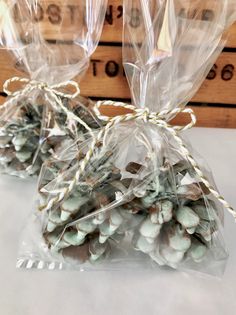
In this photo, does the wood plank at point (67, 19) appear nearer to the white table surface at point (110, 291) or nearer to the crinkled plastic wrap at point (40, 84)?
the crinkled plastic wrap at point (40, 84)

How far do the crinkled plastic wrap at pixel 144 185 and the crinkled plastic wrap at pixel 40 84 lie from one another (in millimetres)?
68

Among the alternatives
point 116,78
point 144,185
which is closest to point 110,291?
point 144,185

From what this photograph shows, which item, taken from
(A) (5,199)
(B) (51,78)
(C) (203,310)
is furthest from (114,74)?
(C) (203,310)

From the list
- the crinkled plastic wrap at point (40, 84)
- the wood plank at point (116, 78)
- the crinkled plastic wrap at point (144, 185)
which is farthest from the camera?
the wood plank at point (116, 78)

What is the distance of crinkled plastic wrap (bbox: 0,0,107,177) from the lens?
0.61 m

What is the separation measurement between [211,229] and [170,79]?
20 cm

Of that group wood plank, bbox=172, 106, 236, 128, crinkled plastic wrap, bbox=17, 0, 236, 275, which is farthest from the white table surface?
wood plank, bbox=172, 106, 236, 128

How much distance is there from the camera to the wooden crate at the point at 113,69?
654 mm

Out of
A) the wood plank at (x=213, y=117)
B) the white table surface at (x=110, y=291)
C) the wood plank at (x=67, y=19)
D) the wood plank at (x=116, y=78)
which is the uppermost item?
the wood plank at (x=67, y=19)

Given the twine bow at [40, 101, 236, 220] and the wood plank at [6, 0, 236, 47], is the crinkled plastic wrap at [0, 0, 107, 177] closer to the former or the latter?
the wood plank at [6, 0, 236, 47]

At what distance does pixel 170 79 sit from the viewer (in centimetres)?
54

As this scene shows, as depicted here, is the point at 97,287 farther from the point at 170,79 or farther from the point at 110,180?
the point at 170,79

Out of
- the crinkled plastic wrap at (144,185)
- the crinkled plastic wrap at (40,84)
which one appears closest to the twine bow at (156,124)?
the crinkled plastic wrap at (144,185)

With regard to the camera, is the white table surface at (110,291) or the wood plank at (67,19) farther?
the wood plank at (67,19)
